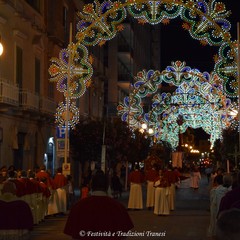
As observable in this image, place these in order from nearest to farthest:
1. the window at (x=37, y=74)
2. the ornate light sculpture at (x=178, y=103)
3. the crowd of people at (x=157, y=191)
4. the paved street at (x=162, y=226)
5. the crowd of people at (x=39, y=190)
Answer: the paved street at (x=162, y=226)
the crowd of people at (x=39, y=190)
the crowd of people at (x=157, y=191)
the window at (x=37, y=74)
the ornate light sculpture at (x=178, y=103)

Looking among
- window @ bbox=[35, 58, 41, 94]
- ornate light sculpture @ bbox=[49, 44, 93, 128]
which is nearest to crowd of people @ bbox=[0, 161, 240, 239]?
ornate light sculpture @ bbox=[49, 44, 93, 128]

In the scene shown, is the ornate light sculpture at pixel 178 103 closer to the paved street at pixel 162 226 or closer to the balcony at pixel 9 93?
the balcony at pixel 9 93

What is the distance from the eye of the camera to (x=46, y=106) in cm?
3106

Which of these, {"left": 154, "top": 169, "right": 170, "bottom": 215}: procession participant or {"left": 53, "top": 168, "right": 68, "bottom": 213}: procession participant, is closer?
{"left": 53, "top": 168, "right": 68, "bottom": 213}: procession participant

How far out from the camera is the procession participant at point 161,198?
870 inches

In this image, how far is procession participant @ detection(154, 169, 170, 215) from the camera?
22109 millimetres

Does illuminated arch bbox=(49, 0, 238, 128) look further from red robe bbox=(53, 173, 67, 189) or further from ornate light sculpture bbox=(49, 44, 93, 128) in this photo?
red robe bbox=(53, 173, 67, 189)

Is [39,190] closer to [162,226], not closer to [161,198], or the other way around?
[162,226]

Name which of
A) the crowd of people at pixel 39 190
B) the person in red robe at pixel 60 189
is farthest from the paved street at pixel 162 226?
the person in red robe at pixel 60 189

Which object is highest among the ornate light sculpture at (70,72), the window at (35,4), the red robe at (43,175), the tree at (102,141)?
the window at (35,4)

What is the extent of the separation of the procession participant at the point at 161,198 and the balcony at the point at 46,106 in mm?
9494

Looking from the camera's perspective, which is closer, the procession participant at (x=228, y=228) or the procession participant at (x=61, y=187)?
the procession participant at (x=228, y=228)

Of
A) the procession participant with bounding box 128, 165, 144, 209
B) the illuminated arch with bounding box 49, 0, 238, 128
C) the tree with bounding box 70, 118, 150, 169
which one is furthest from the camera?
the tree with bounding box 70, 118, 150, 169

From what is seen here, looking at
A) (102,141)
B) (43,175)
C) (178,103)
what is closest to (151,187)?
(43,175)
